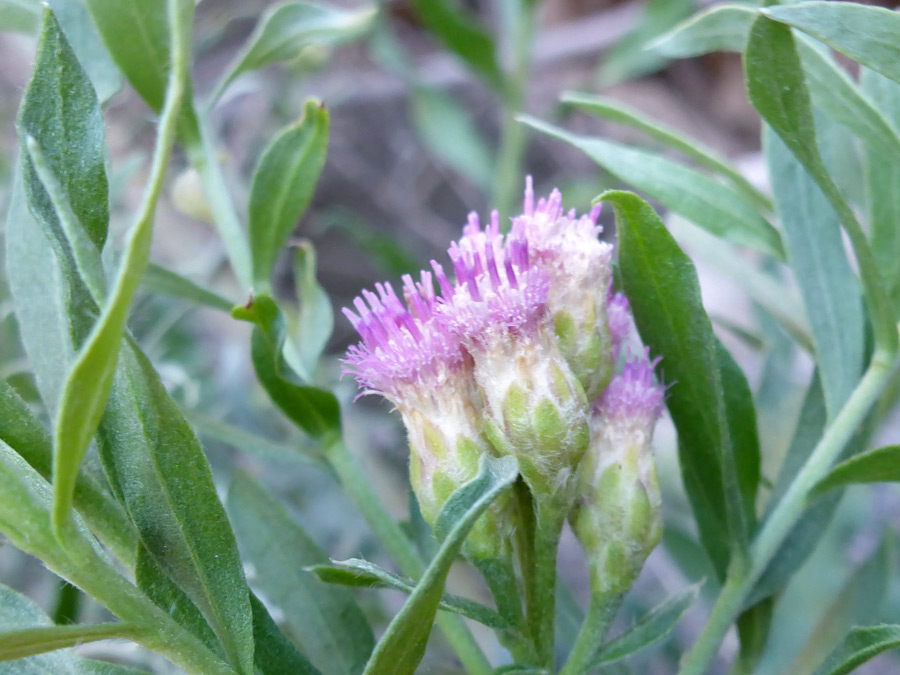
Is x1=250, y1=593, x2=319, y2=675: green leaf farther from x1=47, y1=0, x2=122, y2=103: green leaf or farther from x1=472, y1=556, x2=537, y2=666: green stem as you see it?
x1=47, y1=0, x2=122, y2=103: green leaf

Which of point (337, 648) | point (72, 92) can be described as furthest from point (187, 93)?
point (337, 648)

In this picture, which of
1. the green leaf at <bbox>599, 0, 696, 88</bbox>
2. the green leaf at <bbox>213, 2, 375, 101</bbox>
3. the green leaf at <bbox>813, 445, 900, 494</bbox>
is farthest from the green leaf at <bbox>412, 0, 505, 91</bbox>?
the green leaf at <bbox>813, 445, 900, 494</bbox>

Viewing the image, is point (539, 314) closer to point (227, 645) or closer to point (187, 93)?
point (227, 645)

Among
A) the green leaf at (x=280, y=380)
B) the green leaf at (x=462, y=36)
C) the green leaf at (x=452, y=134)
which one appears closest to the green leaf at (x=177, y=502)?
the green leaf at (x=280, y=380)

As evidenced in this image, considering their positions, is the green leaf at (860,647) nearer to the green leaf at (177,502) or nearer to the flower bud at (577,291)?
the flower bud at (577,291)

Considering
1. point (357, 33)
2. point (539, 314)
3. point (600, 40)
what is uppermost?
point (600, 40)
